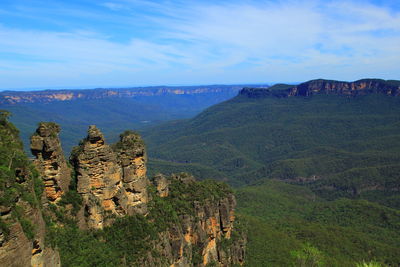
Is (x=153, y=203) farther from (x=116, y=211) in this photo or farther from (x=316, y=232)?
(x=316, y=232)

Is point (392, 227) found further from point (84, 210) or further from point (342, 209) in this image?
point (84, 210)

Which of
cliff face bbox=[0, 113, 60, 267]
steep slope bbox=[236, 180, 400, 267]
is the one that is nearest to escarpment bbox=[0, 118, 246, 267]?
cliff face bbox=[0, 113, 60, 267]

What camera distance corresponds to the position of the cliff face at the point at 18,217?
18797mm

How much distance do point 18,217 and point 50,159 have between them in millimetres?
10275

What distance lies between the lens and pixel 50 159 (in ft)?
97.0

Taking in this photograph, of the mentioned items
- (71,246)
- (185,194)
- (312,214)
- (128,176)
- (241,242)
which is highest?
(128,176)

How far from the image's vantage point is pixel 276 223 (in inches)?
3580

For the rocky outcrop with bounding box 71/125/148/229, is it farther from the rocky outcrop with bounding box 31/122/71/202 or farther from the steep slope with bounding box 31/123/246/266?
the rocky outcrop with bounding box 31/122/71/202

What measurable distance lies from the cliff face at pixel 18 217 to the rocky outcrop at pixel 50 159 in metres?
3.85

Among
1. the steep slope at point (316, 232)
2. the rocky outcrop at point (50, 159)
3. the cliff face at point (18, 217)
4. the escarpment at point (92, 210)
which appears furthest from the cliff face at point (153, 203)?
the steep slope at point (316, 232)

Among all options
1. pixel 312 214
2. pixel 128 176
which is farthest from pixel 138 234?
pixel 312 214

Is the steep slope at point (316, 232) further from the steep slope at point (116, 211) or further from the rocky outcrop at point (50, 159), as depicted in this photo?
the rocky outcrop at point (50, 159)

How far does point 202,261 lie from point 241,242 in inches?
488

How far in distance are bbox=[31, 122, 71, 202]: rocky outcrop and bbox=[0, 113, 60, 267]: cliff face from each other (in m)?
3.85
